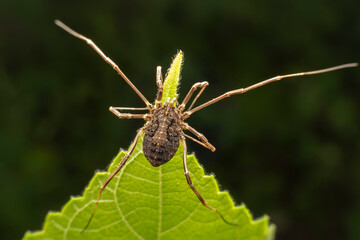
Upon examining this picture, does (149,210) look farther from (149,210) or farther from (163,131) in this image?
(163,131)

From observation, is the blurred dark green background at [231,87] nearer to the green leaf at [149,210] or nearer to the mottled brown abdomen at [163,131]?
the mottled brown abdomen at [163,131]

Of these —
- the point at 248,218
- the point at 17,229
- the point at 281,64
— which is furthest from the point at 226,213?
the point at 281,64

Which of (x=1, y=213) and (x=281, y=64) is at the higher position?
(x=281, y=64)

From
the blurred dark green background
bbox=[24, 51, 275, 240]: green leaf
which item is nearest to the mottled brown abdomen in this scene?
bbox=[24, 51, 275, 240]: green leaf

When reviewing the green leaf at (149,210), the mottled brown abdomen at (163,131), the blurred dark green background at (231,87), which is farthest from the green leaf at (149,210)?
the blurred dark green background at (231,87)

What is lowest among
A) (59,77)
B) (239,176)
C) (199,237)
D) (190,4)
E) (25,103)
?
(199,237)

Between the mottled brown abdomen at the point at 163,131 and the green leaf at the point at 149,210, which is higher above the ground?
the mottled brown abdomen at the point at 163,131

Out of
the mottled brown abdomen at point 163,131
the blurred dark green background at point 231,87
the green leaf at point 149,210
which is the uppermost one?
the blurred dark green background at point 231,87

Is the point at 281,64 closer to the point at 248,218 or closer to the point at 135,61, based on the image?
the point at 135,61

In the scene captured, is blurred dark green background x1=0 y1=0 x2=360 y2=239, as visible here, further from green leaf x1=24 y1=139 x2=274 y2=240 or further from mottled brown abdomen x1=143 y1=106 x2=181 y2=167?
green leaf x1=24 y1=139 x2=274 y2=240
